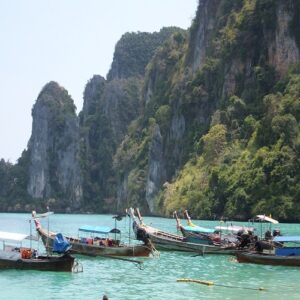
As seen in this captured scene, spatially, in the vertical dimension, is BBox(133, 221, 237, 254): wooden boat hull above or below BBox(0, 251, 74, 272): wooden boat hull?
above

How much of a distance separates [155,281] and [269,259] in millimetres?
6035

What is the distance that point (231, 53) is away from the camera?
306ft

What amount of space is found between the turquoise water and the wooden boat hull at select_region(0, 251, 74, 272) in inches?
9.9

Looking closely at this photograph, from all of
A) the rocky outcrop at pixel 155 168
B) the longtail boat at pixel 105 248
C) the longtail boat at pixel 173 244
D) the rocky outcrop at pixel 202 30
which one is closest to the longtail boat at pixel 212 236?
the longtail boat at pixel 173 244

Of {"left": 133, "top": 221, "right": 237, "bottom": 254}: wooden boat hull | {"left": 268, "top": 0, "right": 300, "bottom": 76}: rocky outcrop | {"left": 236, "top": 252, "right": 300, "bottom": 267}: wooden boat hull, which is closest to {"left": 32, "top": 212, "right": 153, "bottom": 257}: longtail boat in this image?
{"left": 133, "top": 221, "right": 237, "bottom": 254}: wooden boat hull

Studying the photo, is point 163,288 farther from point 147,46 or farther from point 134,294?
point 147,46

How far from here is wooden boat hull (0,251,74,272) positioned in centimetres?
2927

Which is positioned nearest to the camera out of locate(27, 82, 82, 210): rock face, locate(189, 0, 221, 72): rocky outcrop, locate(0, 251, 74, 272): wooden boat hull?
locate(0, 251, 74, 272): wooden boat hull

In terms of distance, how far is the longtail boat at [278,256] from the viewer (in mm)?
30969

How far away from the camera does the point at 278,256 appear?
3109 centimetres

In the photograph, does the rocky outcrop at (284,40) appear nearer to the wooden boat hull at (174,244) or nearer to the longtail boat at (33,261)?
the wooden boat hull at (174,244)

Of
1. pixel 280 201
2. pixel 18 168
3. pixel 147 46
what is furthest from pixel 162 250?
pixel 147 46

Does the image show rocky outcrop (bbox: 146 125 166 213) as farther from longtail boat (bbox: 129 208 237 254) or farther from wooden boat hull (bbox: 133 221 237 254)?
wooden boat hull (bbox: 133 221 237 254)

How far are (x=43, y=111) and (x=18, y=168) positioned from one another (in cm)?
1754
